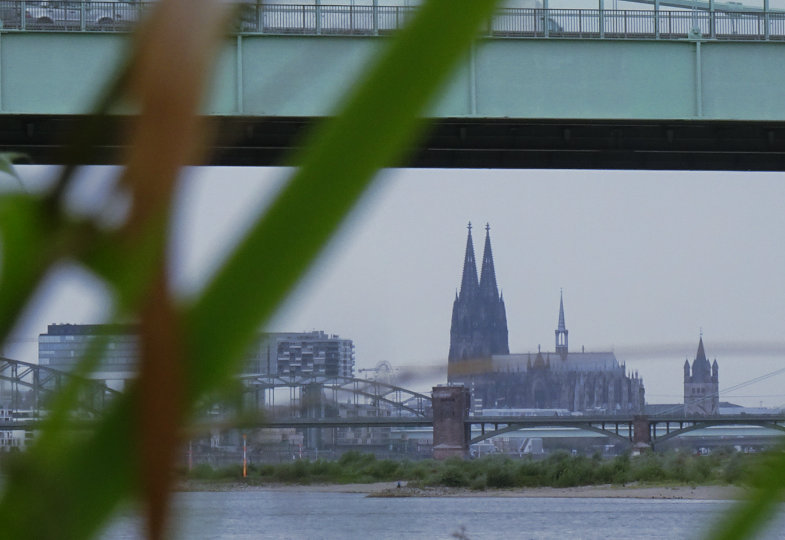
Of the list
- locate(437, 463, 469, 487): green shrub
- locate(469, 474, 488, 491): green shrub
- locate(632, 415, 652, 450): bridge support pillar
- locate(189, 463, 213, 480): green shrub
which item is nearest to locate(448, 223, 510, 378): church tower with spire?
locate(189, 463, 213, 480): green shrub

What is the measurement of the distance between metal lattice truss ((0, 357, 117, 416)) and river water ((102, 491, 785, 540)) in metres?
0.03

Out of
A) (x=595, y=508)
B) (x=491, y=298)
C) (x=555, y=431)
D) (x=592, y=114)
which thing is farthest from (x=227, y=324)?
(x=595, y=508)

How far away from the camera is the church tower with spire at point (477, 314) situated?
0.63 m

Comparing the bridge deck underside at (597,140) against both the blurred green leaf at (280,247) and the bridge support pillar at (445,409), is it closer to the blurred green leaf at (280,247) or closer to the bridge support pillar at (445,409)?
the bridge support pillar at (445,409)

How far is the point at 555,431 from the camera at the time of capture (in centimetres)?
3041

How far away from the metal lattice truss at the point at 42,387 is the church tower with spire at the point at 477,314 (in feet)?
0.74

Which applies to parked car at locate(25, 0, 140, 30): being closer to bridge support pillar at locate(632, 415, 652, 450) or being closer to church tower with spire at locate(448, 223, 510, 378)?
church tower with spire at locate(448, 223, 510, 378)

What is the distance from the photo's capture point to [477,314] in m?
0.76

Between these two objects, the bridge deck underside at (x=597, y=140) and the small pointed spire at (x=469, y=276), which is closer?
the small pointed spire at (x=469, y=276)

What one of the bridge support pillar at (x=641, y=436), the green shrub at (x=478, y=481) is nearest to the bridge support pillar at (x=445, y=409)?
the green shrub at (x=478, y=481)

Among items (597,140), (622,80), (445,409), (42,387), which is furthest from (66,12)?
(597,140)

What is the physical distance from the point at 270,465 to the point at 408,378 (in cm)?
7

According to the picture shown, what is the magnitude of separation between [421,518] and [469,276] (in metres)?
0.26

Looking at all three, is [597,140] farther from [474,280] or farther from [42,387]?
[42,387]
